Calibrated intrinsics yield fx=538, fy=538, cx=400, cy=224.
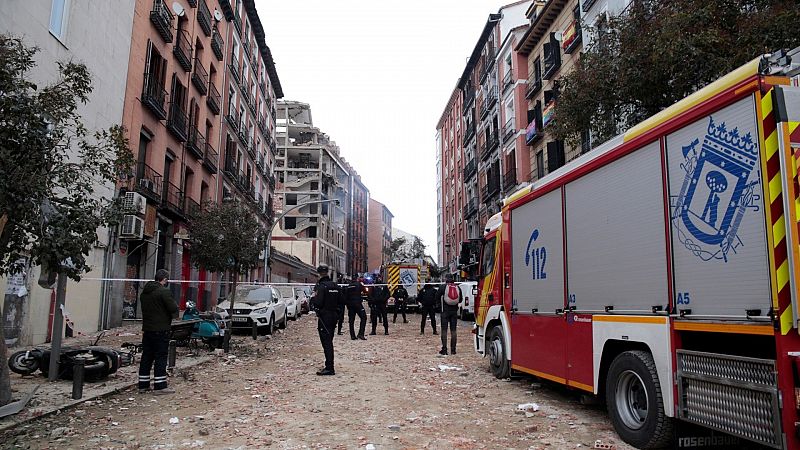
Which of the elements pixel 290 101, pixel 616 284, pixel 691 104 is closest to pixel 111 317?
pixel 616 284

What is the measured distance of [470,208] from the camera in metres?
43.4

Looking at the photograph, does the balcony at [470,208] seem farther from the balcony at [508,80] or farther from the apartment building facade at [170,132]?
the apartment building facade at [170,132]

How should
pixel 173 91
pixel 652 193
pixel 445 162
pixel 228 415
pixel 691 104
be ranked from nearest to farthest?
A: 1. pixel 691 104
2. pixel 652 193
3. pixel 228 415
4. pixel 173 91
5. pixel 445 162

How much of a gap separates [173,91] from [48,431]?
18871mm

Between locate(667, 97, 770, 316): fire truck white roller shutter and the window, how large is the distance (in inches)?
549

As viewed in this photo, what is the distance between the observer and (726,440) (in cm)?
470

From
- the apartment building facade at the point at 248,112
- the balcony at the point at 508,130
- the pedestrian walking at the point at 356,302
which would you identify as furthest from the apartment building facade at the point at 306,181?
the pedestrian walking at the point at 356,302

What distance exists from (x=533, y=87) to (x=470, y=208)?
15.5m

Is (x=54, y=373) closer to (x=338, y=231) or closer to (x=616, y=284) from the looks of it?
(x=616, y=284)

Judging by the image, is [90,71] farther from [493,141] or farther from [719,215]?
[493,141]

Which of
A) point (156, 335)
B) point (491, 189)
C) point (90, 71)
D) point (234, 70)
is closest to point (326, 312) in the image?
point (156, 335)

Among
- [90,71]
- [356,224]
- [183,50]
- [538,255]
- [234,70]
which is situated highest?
[234,70]

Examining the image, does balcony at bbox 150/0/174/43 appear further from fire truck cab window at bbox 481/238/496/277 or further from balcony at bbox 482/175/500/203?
balcony at bbox 482/175/500/203

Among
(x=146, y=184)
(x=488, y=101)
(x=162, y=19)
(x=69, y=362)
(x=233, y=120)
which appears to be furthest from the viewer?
(x=488, y=101)
